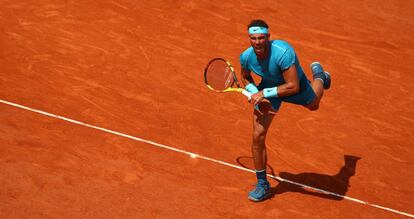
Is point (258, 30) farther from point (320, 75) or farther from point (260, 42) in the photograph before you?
point (320, 75)

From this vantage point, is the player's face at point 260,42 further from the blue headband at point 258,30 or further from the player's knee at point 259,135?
the player's knee at point 259,135

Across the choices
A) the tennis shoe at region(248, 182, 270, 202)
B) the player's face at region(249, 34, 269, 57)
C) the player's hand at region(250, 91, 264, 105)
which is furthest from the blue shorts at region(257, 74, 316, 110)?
the tennis shoe at region(248, 182, 270, 202)

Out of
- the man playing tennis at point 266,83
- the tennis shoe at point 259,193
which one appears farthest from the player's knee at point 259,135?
the tennis shoe at point 259,193

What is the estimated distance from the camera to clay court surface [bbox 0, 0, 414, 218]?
793 centimetres

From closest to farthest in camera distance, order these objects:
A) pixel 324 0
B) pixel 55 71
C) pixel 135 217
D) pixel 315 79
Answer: pixel 135 217 < pixel 315 79 < pixel 55 71 < pixel 324 0

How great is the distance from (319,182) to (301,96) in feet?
4.54

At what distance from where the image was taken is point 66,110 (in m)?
9.57

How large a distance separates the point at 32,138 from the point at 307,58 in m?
5.63

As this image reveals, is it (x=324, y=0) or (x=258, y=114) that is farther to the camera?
(x=324, y=0)

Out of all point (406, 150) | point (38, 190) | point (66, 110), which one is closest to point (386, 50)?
point (406, 150)

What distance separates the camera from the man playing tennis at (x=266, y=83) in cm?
728

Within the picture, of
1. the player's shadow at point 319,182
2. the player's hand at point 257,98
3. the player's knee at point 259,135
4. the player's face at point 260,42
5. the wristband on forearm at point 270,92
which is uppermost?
the player's face at point 260,42

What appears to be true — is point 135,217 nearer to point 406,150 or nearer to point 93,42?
point 406,150

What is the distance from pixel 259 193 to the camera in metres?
7.93
